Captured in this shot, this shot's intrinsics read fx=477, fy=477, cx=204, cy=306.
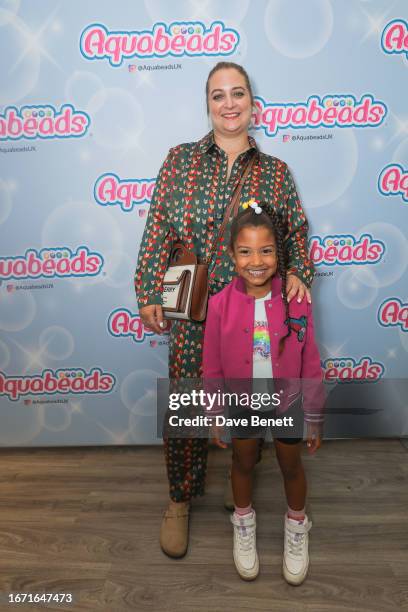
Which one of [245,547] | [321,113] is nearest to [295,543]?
[245,547]

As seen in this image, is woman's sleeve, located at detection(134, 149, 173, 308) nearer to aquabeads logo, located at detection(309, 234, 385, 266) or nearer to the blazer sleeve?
the blazer sleeve

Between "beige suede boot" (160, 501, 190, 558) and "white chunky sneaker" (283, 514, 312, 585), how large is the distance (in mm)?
389

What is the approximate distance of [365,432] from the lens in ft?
8.50

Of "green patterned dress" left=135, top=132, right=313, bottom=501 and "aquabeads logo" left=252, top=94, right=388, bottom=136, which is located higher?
"aquabeads logo" left=252, top=94, right=388, bottom=136

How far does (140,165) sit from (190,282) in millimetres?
775

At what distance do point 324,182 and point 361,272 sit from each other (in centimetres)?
48

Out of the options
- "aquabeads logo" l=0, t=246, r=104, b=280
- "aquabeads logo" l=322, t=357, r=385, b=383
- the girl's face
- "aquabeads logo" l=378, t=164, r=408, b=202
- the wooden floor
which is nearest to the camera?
the girl's face

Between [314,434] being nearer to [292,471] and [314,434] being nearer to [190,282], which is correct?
[292,471]

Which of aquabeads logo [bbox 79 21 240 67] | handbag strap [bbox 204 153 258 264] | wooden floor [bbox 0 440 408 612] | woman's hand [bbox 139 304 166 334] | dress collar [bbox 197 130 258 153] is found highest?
aquabeads logo [bbox 79 21 240 67]

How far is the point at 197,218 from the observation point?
175cm

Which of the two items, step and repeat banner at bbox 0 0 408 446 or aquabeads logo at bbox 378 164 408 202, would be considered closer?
step and repeat banner at bbox 0 0 408 446

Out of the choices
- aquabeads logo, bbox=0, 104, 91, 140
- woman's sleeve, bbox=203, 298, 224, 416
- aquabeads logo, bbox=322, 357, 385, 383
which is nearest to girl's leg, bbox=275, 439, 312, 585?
woman's sleeve, bbox=203, 298, 224, 416

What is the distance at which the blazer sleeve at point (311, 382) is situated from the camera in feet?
5.28

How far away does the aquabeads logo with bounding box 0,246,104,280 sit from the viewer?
2312 mm
